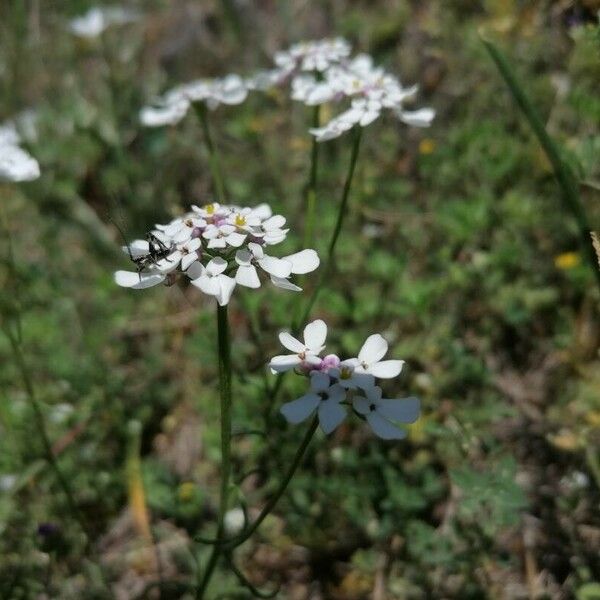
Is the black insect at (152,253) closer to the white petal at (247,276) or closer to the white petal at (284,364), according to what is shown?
the white petal at (247,276)

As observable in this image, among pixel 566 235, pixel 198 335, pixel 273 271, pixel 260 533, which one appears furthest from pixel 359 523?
pixel 566 235

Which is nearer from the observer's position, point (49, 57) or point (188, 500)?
point (188, 500)

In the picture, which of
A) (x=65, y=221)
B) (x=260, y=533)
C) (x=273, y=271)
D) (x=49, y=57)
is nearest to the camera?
(x=273, y=271)

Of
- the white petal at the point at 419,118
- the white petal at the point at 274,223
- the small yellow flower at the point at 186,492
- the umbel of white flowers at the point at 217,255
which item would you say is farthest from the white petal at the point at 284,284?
the small yellow flower at the point at 186,492

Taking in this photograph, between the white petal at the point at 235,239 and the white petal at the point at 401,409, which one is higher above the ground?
the white petal at the point at 235,239

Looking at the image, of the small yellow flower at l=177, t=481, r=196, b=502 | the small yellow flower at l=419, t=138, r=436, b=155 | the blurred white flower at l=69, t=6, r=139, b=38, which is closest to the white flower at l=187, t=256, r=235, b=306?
the small yellow flower at l=177, t=481, r=196, b=502

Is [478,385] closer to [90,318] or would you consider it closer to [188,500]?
[188,500]
